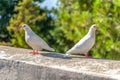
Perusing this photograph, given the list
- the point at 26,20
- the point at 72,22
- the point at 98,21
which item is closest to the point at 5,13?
the point at 26,20

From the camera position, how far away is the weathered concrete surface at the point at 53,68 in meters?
2.21

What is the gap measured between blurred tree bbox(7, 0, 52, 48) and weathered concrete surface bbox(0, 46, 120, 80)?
14.5 feet

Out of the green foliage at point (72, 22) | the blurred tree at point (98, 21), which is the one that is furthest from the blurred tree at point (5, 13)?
the blurred tree at point (98, 21)

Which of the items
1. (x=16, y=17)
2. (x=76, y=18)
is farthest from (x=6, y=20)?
(x=76, y=18)

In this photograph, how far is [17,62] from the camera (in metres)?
2.52

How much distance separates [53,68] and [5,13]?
6.16m

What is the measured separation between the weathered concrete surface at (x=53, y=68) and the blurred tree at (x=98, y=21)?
6.29 ft

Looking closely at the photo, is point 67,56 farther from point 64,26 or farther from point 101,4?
point 64,26

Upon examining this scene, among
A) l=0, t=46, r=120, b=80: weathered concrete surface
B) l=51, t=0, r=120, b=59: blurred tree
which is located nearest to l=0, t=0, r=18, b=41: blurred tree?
l=51, t=0, r=120, b=59: blurred tree

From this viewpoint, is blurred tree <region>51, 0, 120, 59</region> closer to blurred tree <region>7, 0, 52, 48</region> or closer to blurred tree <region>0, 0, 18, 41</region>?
blurred tree <region>7, 0, 52, 48</region>

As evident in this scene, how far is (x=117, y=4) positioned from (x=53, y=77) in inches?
89.9

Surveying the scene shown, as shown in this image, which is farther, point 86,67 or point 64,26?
point 64,26

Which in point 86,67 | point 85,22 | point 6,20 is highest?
point 86,67

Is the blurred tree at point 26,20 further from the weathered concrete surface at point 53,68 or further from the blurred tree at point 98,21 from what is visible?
the weathered concrete surface at point 53,68
